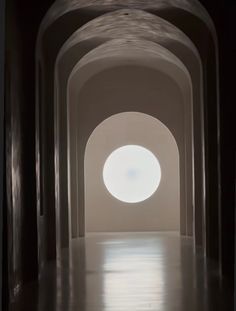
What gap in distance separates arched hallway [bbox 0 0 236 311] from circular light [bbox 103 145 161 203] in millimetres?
5281

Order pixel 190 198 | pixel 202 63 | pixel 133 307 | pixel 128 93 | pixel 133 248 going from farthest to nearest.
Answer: pixel 128 93 → pixel 190 198 → pixel 133 248 → pixel 202 63 → pixel 133 307

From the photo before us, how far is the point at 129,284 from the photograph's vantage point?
26.9ft

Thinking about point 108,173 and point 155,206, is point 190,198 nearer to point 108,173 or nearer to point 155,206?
point 155,206

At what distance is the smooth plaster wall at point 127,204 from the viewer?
63.0 ft

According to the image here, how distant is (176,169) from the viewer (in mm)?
19891

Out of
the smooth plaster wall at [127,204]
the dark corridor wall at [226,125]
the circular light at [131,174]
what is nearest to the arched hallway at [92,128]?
the dark corridor wall at [226,125]

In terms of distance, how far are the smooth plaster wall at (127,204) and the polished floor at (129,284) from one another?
6.22 metres

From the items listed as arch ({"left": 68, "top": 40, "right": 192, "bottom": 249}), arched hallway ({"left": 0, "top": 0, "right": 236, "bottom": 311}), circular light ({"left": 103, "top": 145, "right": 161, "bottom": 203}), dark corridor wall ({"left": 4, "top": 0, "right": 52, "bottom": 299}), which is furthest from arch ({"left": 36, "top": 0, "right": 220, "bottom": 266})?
circular light ({"left": 103, "top": 145, "right": 161, "bottom": 203})

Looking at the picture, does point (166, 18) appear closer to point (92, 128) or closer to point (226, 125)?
point (226, 125)

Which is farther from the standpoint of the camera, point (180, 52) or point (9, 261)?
point (180, 52)

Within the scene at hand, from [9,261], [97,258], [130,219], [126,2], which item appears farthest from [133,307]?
[130,219]

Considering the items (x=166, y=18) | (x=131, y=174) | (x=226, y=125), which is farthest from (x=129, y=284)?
(x=131, y=174)

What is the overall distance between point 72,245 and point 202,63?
530cm

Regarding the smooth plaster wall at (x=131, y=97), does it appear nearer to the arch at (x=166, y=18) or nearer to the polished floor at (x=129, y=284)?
the polished floor at (x=129, y=284)
